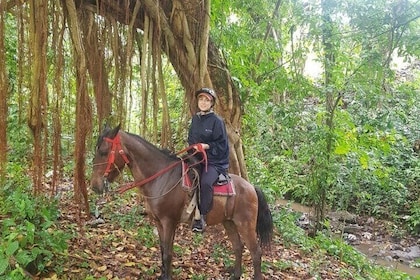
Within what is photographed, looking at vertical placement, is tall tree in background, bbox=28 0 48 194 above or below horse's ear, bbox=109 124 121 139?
above

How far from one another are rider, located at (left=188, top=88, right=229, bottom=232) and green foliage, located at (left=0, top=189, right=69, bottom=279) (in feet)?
4.65

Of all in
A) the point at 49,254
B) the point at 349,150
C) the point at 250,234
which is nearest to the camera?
the point at 49,254

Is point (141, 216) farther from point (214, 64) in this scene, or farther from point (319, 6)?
point (319, 6)

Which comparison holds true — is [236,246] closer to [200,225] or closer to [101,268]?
[200,225]

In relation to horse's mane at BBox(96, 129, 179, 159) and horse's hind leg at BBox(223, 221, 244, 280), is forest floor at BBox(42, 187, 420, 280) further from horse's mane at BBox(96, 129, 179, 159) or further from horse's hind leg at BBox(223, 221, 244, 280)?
horse's mane at BBox(96, 129, 179, 159)

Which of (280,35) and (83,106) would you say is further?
(280,35)

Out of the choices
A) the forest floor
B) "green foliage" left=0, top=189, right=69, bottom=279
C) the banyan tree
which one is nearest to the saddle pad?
the forest floor

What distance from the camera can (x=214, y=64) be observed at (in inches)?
223

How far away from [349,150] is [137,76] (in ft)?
13.5

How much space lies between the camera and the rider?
3.87m

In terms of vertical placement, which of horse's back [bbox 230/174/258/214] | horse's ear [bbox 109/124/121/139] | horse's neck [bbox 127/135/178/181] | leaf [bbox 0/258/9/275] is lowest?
leaf [bbox 0/258/9/275]

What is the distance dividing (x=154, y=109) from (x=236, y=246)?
1.99 metres

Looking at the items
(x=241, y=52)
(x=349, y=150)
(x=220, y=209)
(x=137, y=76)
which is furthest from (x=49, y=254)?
(x=349, y=150)

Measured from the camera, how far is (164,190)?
151 inches
